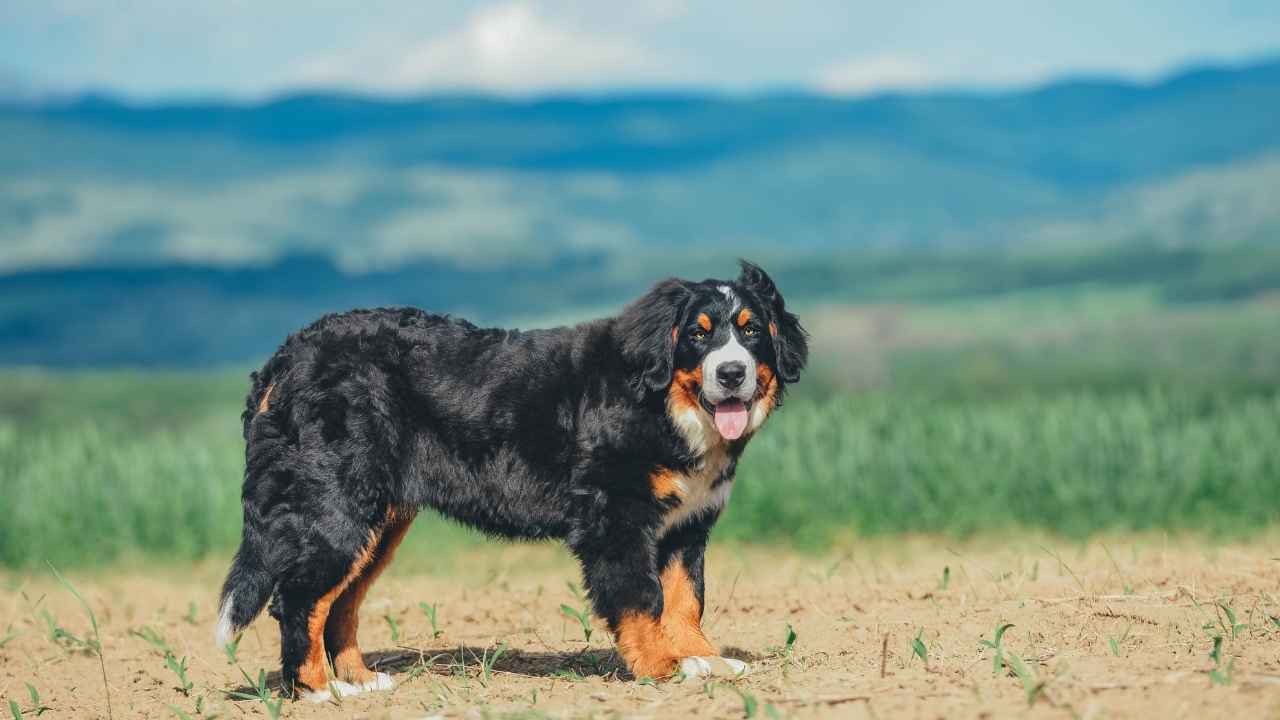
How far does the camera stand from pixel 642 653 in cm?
639

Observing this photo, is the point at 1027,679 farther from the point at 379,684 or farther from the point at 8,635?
the point at 8,635

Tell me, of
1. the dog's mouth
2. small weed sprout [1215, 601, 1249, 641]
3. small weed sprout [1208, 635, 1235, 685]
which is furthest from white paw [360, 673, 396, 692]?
small weed sprout [1215, 601, 1249, 641]

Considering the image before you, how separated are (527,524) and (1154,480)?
7.71 m

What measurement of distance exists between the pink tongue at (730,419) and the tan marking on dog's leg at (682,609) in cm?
73

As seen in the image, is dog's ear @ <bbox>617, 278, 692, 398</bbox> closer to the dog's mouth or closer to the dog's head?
the dog's head

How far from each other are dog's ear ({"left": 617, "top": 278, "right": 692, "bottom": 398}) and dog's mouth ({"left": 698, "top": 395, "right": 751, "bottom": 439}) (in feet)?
0.75

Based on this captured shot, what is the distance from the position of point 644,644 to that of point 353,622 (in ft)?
5.16

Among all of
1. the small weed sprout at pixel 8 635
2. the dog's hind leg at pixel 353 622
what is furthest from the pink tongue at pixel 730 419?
the small weed sprout at pixel 8 635


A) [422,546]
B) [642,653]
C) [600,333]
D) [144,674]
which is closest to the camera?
[642,653]

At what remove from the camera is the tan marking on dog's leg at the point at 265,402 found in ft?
22.4

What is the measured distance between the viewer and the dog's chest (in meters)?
6.48

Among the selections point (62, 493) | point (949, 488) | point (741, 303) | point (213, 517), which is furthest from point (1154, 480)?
point (62, 493)

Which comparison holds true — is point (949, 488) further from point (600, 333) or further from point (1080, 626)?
point (600, 333)

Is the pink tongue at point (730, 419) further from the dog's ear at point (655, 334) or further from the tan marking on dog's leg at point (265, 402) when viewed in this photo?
the tan marking on dog's leg at point (265, 402)
